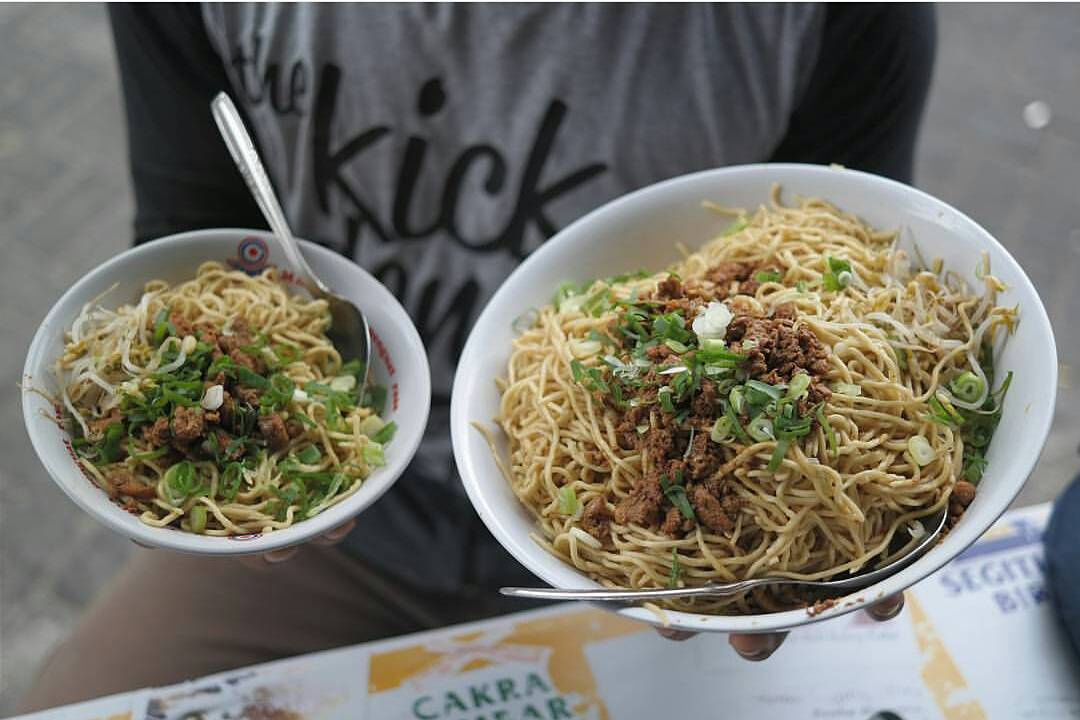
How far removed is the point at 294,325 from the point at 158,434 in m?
0.30

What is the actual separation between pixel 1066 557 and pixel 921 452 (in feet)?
1.75

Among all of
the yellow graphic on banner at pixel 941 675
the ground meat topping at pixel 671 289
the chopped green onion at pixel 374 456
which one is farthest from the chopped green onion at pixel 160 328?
the yellow graphic on banner at pixel 941 675

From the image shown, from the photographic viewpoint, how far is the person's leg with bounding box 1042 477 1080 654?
1.49 m

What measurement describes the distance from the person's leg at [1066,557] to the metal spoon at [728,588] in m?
0.49

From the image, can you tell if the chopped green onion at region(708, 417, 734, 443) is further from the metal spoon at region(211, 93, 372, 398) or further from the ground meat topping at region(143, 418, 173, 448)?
the ground meat topping at region(143, 418, 173, 448)

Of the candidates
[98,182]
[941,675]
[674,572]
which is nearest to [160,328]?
[674,572]

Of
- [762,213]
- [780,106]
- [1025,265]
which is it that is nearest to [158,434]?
[762,213]

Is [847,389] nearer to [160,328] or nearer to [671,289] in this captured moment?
[671,289]

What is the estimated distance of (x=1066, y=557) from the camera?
1.51 m

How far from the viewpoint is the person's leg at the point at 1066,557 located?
1.49 meters

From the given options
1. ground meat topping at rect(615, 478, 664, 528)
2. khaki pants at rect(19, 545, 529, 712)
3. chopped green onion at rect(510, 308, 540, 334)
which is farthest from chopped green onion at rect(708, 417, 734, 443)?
khaki pants at rect(19, 545, 529, 712)

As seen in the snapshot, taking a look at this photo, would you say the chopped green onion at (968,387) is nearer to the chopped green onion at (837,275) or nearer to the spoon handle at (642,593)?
the chopped green onion at (837,275)

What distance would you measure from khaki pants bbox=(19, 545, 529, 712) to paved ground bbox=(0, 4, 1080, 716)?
0.93 m

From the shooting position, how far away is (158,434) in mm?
1273
